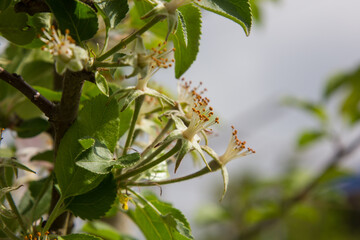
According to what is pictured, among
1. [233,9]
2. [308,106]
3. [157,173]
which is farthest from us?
[308,106]

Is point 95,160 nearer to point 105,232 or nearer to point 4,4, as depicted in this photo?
point 4,4

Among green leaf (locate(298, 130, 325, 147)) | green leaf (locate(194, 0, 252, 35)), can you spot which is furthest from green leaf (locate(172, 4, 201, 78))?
green leaf (locate(298, 130, 325, 147))

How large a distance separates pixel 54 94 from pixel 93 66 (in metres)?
0.30

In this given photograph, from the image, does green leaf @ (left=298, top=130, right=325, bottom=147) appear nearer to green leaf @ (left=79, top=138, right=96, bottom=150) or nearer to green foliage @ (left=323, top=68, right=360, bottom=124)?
green foliage @ (left=323, top=68, right=360, bottom=124)

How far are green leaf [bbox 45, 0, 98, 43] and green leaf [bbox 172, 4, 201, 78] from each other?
0.15m

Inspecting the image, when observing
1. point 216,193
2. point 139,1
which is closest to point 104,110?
point 139,1

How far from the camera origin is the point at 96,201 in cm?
96

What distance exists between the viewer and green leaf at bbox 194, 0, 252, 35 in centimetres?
86

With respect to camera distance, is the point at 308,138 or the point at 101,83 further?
the point at 308,138

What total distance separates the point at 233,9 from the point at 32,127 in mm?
611

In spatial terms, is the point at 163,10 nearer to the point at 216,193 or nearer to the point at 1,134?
the point at 1,134

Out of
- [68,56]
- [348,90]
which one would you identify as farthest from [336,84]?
[68,56]

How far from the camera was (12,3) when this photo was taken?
915 millimetres

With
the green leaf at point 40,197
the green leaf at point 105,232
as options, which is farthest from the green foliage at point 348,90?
the green leaf at point 40,197
